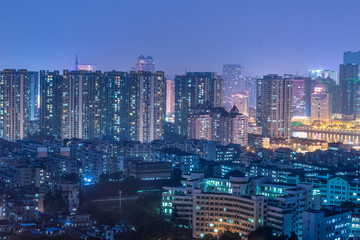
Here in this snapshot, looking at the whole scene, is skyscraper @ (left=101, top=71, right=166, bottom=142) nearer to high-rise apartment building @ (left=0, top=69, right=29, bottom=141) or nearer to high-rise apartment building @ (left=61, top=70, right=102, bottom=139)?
high-rise apartment building @ (left=61, top=70, right=102, bottom=139)

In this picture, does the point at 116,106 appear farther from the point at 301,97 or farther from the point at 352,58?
the point at 352,58

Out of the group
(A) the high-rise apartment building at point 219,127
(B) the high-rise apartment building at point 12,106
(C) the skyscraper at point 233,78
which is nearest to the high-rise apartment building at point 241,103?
(C) the skyscraper at point 233,78

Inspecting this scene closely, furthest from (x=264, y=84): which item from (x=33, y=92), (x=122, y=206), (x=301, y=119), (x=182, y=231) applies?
(x=182, y=231)

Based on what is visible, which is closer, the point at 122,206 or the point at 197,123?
the point at 122,206

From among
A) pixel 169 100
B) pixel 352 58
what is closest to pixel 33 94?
pixel 169 100

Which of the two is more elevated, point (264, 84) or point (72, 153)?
point (264, 84)

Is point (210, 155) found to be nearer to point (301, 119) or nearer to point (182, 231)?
point (182, 231)

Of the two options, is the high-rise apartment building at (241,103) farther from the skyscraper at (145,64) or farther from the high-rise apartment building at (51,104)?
the high-rise apartment building at (51,104)
